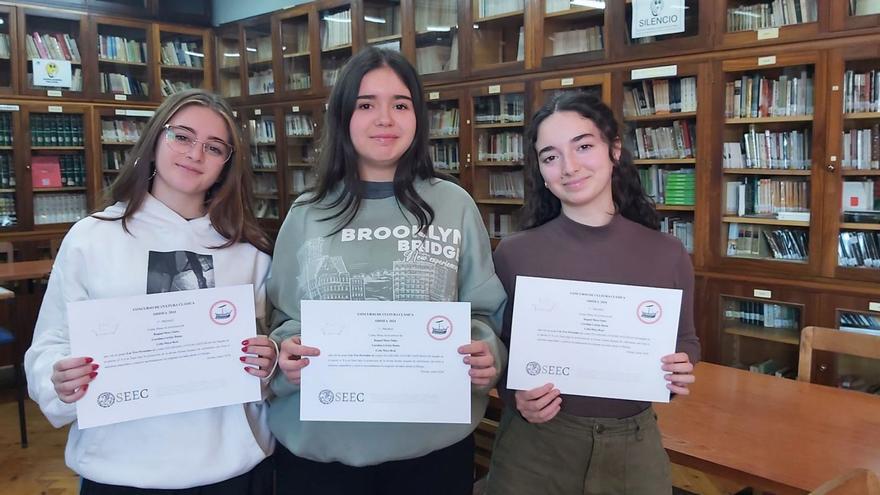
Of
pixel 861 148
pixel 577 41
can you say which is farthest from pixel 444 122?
pixel 861 148

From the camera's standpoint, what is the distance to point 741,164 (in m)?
3.63

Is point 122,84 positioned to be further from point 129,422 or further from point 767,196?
point 129,422

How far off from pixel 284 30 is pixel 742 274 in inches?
174

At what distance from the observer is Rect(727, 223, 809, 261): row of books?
3.47 m

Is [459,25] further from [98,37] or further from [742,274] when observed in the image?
[98,37]

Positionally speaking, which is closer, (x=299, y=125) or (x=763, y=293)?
(x=763, y=293)

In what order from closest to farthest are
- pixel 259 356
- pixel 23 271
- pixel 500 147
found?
1. pixel 259 356
2. pixel 23 271
3. pixel 500 147

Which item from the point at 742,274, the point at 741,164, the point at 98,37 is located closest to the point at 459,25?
the point at 741,164

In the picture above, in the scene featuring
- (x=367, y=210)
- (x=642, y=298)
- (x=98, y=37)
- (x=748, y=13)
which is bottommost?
(x=642, y=298)

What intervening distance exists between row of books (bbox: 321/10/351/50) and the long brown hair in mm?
4219

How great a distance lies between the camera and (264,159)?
635 centimetres

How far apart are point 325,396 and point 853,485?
899 mm

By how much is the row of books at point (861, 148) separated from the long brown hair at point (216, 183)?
2.98 metres

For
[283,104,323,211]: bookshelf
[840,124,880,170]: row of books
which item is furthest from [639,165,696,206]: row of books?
[283,104,323,211]: bookshelf
